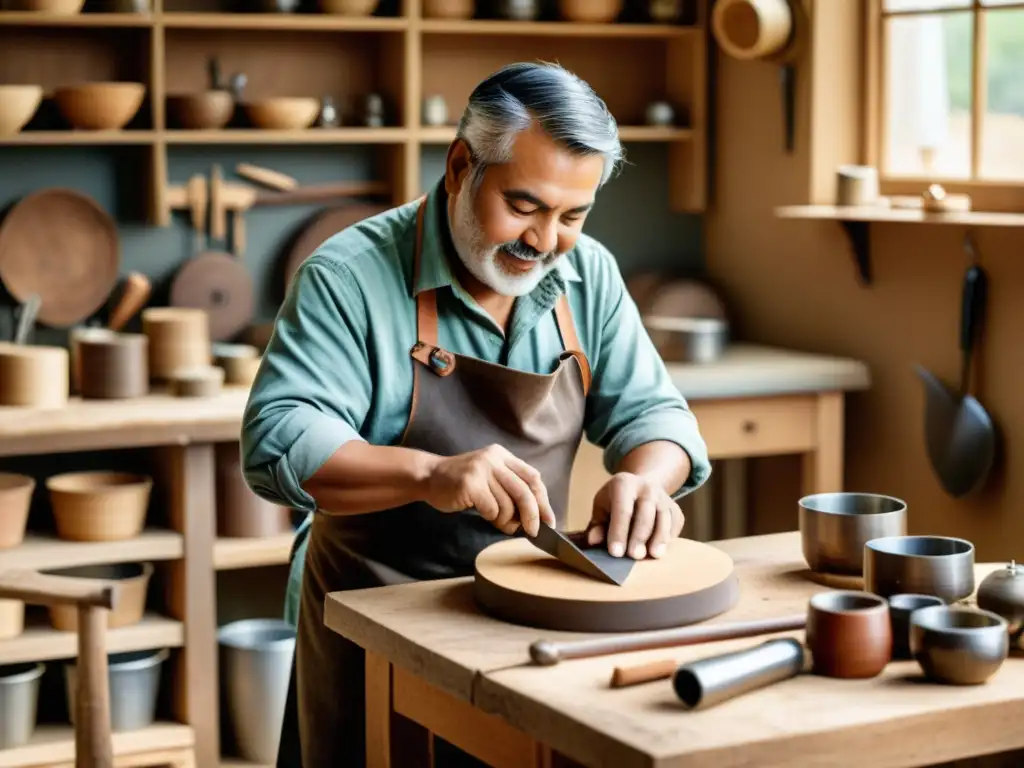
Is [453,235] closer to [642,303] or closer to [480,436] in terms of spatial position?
[480,436]

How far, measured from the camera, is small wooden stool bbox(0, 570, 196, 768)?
2.30m

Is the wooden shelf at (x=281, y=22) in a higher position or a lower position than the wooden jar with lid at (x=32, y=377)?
higher

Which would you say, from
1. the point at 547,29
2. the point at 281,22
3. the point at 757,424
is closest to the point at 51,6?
the point at 281,22

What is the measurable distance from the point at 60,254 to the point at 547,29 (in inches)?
57.7

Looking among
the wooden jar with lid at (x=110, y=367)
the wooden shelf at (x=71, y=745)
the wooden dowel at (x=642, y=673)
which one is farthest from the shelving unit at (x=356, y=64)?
the wooden dowel at (x=642, y=673)

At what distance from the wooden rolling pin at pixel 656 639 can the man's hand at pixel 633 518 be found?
0.21m

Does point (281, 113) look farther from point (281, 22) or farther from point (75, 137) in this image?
point (75, 137)

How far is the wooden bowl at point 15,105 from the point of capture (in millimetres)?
3809

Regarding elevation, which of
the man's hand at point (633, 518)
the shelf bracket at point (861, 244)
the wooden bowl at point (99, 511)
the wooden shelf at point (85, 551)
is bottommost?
the wooden shelf at point (85, 551)

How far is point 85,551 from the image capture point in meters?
3.70

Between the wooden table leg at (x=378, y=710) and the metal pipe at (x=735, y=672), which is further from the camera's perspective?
the wooden table leg at (x=378, y=710)

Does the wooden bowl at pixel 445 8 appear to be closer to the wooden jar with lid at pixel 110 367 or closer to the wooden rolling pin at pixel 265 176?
the wooden rolling pin at pixel 265 176

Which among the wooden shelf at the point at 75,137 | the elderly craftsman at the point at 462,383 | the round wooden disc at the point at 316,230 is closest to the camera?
the elderly craftsman at the point at 462,383

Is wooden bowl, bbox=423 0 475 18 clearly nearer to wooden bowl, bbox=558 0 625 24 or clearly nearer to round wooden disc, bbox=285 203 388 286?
wooden bowl, bbox=558 0 625 24
